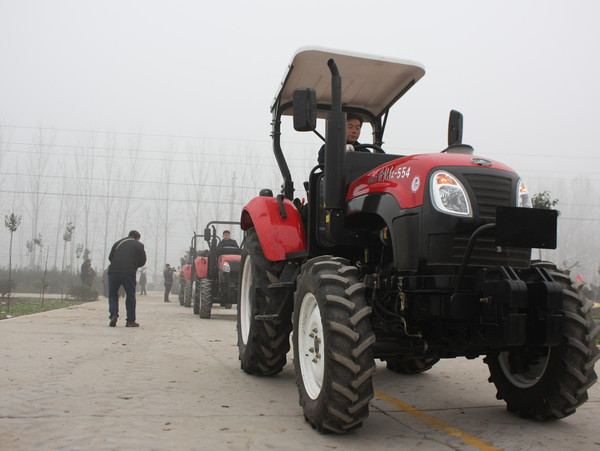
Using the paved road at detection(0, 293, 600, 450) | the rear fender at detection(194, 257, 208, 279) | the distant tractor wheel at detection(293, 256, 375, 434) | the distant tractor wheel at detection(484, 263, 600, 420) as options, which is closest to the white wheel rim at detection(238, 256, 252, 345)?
the paved road at detection(0, 293, 600, 450)

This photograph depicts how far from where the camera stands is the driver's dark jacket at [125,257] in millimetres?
11750

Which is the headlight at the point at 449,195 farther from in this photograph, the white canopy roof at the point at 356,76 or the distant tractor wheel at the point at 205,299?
the distant tractor wheel at the point at 205,299

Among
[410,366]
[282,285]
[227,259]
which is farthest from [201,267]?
[282,285]

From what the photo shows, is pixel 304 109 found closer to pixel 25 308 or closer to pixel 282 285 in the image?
pixel 282 285

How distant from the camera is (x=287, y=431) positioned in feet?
12.7

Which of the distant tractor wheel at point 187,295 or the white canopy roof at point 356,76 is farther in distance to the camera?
the distant tractor wheel at point 187,295

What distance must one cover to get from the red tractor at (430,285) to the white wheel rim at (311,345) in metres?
0.01

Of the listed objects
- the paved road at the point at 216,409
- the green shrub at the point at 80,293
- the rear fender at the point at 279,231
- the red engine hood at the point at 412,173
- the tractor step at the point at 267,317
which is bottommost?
the green shrub at the point at 80,293

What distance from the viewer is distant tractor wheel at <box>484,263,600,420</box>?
150 inches

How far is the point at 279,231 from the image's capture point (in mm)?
5480

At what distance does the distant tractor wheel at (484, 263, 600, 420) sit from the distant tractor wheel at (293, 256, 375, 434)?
3.65ft

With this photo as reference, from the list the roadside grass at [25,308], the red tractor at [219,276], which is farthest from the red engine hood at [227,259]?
the roadside grass at [25,308]

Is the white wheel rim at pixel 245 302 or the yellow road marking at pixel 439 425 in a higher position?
the white wheel rim at pixel 245 302

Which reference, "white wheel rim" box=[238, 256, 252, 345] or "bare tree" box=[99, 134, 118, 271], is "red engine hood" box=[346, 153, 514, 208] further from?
"bare tree" box=[99, 134, 118, 271]
